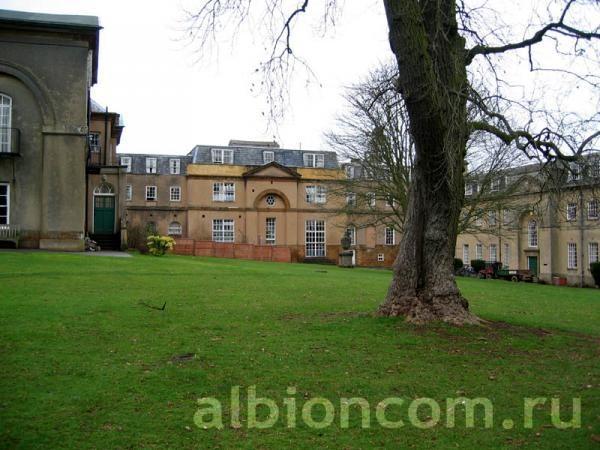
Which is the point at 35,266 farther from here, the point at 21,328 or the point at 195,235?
the point at 195,235

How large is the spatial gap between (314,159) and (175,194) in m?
14.6

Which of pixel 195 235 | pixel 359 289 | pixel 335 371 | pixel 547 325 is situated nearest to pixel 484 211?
pixel 359 289

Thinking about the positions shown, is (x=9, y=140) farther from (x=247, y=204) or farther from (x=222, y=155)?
(x=222, y=155)

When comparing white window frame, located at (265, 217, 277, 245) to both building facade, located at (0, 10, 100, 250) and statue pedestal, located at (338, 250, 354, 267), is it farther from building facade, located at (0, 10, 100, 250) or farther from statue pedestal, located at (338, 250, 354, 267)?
building facade, located at (0, 10, 100, 250)

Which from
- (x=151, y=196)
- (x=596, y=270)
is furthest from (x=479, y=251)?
(x=151, y=196)

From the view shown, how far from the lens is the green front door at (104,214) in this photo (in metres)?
39.9

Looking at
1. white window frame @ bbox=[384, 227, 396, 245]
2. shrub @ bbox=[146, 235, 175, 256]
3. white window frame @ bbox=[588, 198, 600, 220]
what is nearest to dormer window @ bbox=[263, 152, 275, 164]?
white window frame @ bbox=[384, 227, 396, 245]

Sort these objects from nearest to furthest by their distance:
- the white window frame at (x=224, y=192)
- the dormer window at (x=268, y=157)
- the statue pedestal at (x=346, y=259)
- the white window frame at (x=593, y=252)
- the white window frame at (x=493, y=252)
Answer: the statue pedestal at (x=346, y=259) → the white window frame at (x=593, y=252) → the white window frame at (x=493, y=252) → the white window frame at (x=224, y=192) → the dormer window at (x=268, y=157)

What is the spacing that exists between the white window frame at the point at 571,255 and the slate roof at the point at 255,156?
2311 cm

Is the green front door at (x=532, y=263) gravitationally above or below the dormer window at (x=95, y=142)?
below

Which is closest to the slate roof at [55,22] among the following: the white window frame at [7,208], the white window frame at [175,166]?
the white window frame at [7,208]

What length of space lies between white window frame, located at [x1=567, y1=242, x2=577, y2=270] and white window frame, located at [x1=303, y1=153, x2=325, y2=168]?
25055mm

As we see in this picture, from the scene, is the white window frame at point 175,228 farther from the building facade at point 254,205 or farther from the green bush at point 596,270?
the green bush at point 596,270

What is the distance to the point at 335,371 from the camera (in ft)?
25.8
